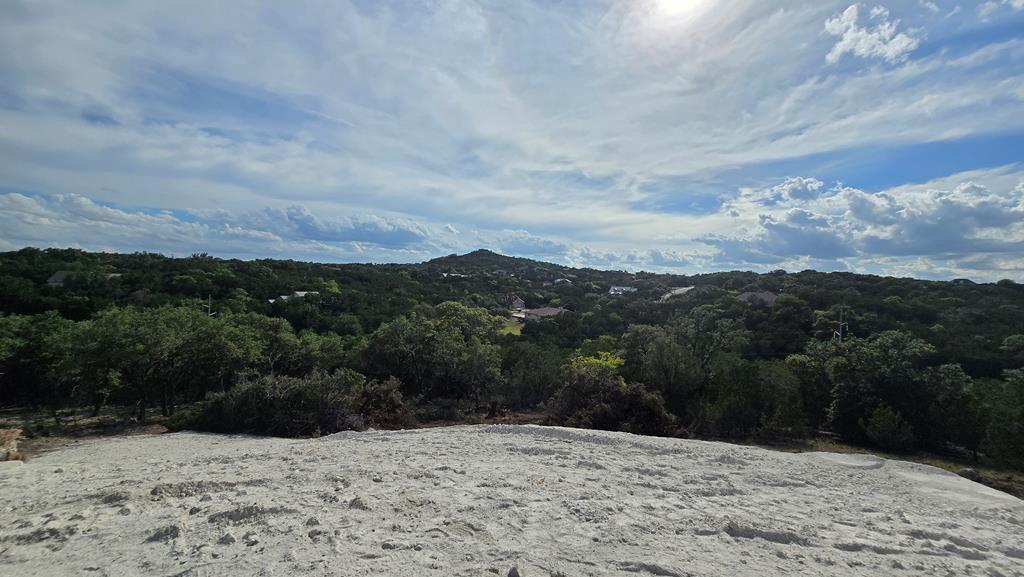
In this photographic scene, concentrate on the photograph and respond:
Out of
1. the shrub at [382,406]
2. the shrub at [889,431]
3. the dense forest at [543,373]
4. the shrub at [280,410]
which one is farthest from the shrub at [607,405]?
the shrub at [280,410]

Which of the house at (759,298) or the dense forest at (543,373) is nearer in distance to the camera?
the dense forest at (543,373)

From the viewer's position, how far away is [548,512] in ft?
22.3

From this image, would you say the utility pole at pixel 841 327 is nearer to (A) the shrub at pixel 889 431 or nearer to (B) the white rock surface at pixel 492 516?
(A) the shrub at pixel 889 431

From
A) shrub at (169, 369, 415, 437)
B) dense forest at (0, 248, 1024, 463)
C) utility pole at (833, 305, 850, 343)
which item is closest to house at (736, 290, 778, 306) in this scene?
dense forest at (0, 248, 1024, 463)

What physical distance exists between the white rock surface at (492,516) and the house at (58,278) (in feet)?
131

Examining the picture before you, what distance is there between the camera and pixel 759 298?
152 feet

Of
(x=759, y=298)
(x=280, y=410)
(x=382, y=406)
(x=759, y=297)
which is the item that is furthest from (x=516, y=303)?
(x=280, y=410)

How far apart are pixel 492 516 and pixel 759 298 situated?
45795mm

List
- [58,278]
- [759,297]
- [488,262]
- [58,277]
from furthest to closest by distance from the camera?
1. [488,262]
2. [759,297]
3. [58,277]
4. [58,278]

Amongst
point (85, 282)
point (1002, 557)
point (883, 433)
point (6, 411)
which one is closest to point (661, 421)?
point (883, 433)

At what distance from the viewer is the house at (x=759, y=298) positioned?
44.0m

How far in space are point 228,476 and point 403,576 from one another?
16.1ft

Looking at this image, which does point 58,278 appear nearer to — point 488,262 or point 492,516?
point 492,516

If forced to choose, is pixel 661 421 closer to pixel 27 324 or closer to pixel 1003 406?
pixel 1003 406
